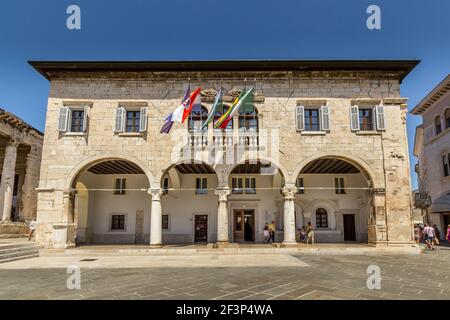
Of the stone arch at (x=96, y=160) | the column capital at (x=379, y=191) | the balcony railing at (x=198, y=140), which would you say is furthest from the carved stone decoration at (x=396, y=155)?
the stone arch at (x=96, y=160)

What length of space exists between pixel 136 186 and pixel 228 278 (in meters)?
13.3

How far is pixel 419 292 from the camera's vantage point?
6.20 m

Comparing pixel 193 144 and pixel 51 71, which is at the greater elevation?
pixel 51 71

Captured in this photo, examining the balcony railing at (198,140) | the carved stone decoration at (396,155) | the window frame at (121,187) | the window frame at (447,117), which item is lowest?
the window frame at (121,187)

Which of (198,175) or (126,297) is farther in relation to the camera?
(198,175)

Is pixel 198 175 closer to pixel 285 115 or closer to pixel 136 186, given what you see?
pixel 136 186

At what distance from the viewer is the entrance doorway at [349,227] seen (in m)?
19.4

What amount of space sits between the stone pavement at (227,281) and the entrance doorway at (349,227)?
30.2 feet

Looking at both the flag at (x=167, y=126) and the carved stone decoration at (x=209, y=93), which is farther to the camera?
the carved stone decoration at (x=209, y=93)

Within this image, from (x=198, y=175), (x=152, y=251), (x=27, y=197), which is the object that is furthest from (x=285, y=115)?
(x=27, y=197)

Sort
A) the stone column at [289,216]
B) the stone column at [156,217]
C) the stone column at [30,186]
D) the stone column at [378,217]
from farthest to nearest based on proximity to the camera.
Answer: the stone column at [30,186], the stone column at [156,217], the stone column at [289,216], the stone column at [378,217]

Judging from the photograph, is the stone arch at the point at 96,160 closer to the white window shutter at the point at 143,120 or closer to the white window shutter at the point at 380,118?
the white window shutter at the point at 143,120

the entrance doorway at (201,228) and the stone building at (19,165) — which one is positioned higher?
the stone building at (19,165)

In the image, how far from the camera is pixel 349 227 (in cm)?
1947
